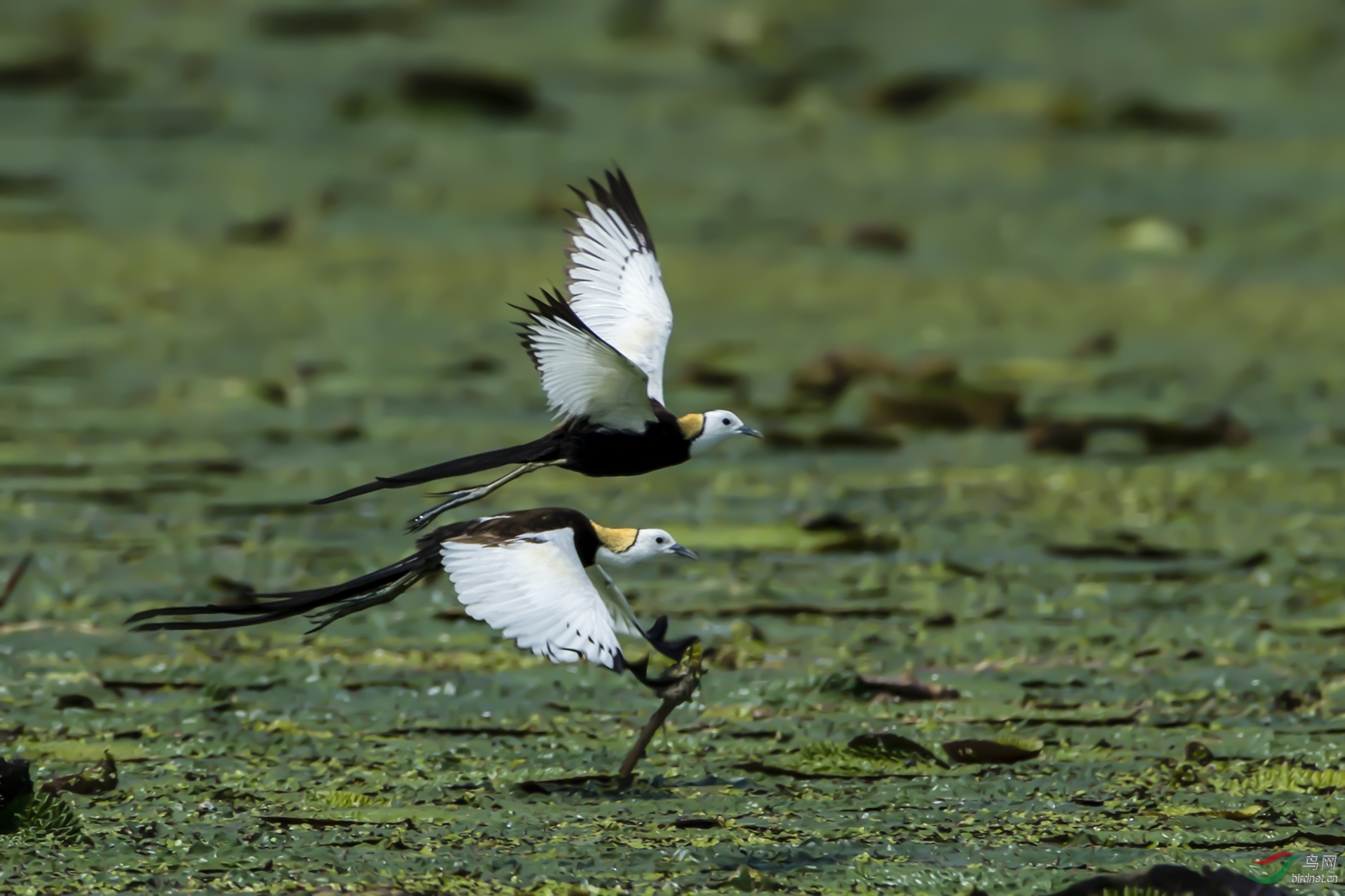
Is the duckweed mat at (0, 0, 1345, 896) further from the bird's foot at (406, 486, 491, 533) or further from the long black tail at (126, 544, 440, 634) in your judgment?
the bird's foot at (406, 486, 491, 533)

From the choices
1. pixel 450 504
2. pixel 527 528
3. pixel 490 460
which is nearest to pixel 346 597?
pixel 450 504

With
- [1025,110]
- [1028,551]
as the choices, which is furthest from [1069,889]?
[1025,110]

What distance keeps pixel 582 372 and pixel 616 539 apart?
0.48 metres

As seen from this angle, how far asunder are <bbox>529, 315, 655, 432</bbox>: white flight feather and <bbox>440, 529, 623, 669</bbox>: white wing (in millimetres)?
319

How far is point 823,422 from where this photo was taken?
10203mm

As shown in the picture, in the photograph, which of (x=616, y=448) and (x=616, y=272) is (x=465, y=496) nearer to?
(x=616, y=448)

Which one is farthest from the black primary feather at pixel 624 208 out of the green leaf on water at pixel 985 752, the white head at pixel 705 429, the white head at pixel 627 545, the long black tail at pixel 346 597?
the green leaf on water at pixel 985 752

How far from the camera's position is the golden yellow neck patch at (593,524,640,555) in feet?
18.5

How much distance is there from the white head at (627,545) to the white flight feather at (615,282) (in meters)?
0.65

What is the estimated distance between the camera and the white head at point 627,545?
5.64 meters

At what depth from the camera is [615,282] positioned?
6320 millimetres

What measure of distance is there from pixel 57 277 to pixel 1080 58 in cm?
730

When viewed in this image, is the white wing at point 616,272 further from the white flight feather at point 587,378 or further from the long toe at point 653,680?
the long toe at point 653,680

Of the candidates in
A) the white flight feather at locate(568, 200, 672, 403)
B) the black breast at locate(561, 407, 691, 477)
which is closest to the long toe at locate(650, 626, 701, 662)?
the black breast at locate(561, 407, 691, 477)
